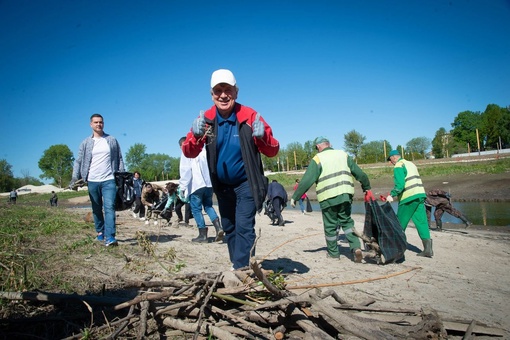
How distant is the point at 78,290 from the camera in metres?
3.11

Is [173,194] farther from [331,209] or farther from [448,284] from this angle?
[448,284]

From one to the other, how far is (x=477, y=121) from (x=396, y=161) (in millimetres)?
115484

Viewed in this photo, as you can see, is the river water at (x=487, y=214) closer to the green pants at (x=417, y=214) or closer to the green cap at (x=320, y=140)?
the green pants at (x=417, y=214)

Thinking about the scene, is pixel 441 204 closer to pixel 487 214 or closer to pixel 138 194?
pixel 487 214

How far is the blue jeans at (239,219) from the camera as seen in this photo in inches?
130

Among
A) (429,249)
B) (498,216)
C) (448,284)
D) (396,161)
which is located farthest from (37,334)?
(498,216)

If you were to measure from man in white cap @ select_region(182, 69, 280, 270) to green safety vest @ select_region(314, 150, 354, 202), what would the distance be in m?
2.25

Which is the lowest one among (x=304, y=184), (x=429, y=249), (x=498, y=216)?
(x=498, y=216)

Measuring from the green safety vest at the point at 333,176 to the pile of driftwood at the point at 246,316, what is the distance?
2.81m

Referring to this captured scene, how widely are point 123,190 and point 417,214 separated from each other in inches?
229

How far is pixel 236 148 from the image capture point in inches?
132

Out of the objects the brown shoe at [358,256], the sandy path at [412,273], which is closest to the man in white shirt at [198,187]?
the sandy path at [412,273]

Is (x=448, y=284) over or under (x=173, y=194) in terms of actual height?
under

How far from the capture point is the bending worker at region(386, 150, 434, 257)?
5.97 meters
